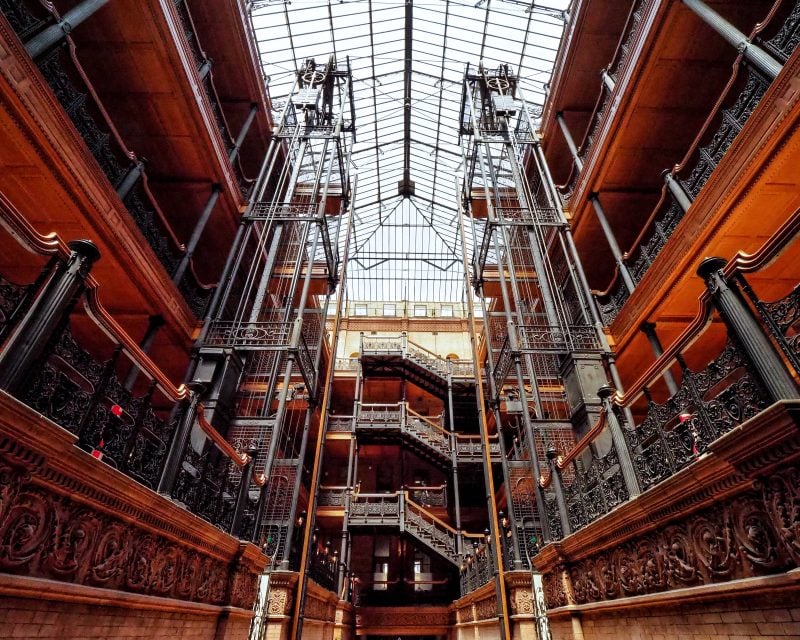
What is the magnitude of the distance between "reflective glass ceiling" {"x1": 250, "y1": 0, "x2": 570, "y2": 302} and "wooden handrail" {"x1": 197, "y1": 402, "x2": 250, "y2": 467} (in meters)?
15.5

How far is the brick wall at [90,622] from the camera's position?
2574mm

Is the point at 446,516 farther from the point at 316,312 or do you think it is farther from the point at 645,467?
the point at 645,467

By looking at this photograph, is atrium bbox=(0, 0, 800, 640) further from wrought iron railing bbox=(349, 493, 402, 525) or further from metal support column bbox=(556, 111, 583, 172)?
metal support column bbox=(556, 111, 583, 172)

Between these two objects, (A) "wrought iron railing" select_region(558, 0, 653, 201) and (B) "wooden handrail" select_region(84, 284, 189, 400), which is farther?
(A) "wrought iron railing" select_region(558, 0, 653, 201)

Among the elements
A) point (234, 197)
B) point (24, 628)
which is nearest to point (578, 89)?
point (234, 197)

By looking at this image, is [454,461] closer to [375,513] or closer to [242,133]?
[375,513]

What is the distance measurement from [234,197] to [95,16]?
4983 mm

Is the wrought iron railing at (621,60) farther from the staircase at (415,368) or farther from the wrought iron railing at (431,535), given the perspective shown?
the wrought iron railing at (431,535)

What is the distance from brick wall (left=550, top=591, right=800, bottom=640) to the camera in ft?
8.30

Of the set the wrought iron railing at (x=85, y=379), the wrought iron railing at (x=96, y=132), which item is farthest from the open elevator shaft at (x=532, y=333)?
the wrought iron railing at (x=96, y=132)

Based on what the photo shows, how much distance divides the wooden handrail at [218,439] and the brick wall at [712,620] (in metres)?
4.74

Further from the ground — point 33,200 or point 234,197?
point 234,197

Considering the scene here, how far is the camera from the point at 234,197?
1327cm

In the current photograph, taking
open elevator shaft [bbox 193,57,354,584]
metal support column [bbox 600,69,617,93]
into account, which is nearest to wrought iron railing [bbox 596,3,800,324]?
metal support column [bbox 600,69,617,93]
